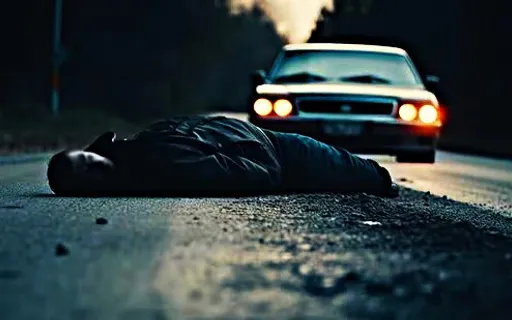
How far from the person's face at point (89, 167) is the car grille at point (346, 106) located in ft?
17.3

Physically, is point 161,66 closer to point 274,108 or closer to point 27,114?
point 27,114

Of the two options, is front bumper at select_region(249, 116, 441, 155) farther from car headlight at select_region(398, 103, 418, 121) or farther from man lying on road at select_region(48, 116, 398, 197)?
man lying on road at select_region(48, 116, 398, 197)

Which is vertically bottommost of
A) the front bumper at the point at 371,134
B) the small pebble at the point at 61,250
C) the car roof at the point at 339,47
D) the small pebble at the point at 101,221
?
the front bumper at the point at 371,134

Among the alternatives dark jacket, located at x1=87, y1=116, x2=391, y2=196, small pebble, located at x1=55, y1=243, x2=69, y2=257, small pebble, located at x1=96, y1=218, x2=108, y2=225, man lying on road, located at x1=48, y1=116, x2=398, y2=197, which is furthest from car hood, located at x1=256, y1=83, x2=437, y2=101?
small pebble, located at x1=55, y1=243, x2=69, y2=257

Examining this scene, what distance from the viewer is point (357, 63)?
16.5 metres

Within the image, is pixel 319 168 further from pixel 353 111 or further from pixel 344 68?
pixel 344 68

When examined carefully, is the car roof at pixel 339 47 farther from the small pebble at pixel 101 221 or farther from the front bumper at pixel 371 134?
the small pebble at pixel 101 221

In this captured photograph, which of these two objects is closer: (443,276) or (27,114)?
(443,276)

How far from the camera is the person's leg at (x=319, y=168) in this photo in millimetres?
10297

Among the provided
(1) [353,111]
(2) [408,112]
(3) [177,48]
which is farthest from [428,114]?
(3) [177,48]

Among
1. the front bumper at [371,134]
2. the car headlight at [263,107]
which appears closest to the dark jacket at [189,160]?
the front bumper at [371,134]

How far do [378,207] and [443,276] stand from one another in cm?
365

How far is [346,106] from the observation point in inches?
581

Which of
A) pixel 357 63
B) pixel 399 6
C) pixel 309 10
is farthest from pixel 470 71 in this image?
pixel 357 63
